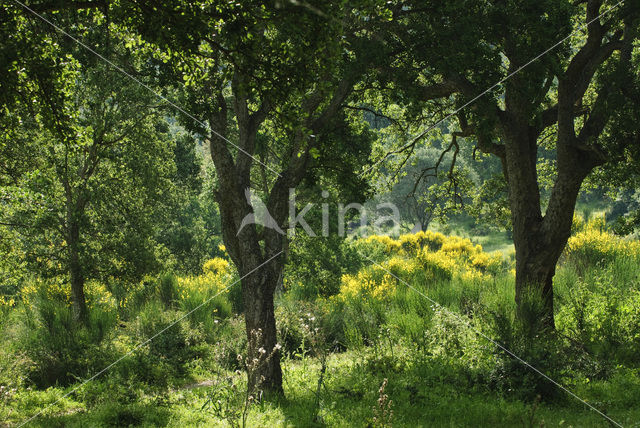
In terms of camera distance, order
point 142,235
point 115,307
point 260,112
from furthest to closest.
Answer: point 115,307
point 142,235
point 260,112

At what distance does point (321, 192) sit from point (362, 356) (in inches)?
296

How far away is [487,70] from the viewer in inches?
325

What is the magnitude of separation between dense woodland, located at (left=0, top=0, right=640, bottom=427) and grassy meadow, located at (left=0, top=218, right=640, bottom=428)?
0.05m

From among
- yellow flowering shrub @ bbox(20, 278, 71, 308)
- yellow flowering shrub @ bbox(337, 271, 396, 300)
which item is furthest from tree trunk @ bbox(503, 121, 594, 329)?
yellow flowering shrub @ bbox(20, 278, 71, 308)

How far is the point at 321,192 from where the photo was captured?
1574 centimetres

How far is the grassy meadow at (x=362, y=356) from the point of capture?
6.64 metres

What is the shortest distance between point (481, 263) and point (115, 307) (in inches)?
520

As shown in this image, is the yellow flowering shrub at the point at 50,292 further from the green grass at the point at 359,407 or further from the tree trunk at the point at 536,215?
the tree trunk at the point at 536,215

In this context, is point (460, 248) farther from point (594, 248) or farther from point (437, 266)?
point (594, 248)

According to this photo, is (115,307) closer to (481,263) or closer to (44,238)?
(44,238)

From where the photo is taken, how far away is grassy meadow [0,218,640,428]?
6.64m

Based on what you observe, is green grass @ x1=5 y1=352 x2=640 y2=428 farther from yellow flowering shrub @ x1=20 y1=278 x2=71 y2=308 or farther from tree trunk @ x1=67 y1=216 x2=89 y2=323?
yellow flowering shrub @ x1=20 y1=278 x2=71 y2=308

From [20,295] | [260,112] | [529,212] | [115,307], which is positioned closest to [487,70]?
[529,212]

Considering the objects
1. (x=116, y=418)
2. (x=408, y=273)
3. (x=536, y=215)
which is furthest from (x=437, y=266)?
(x=116, y=418)
